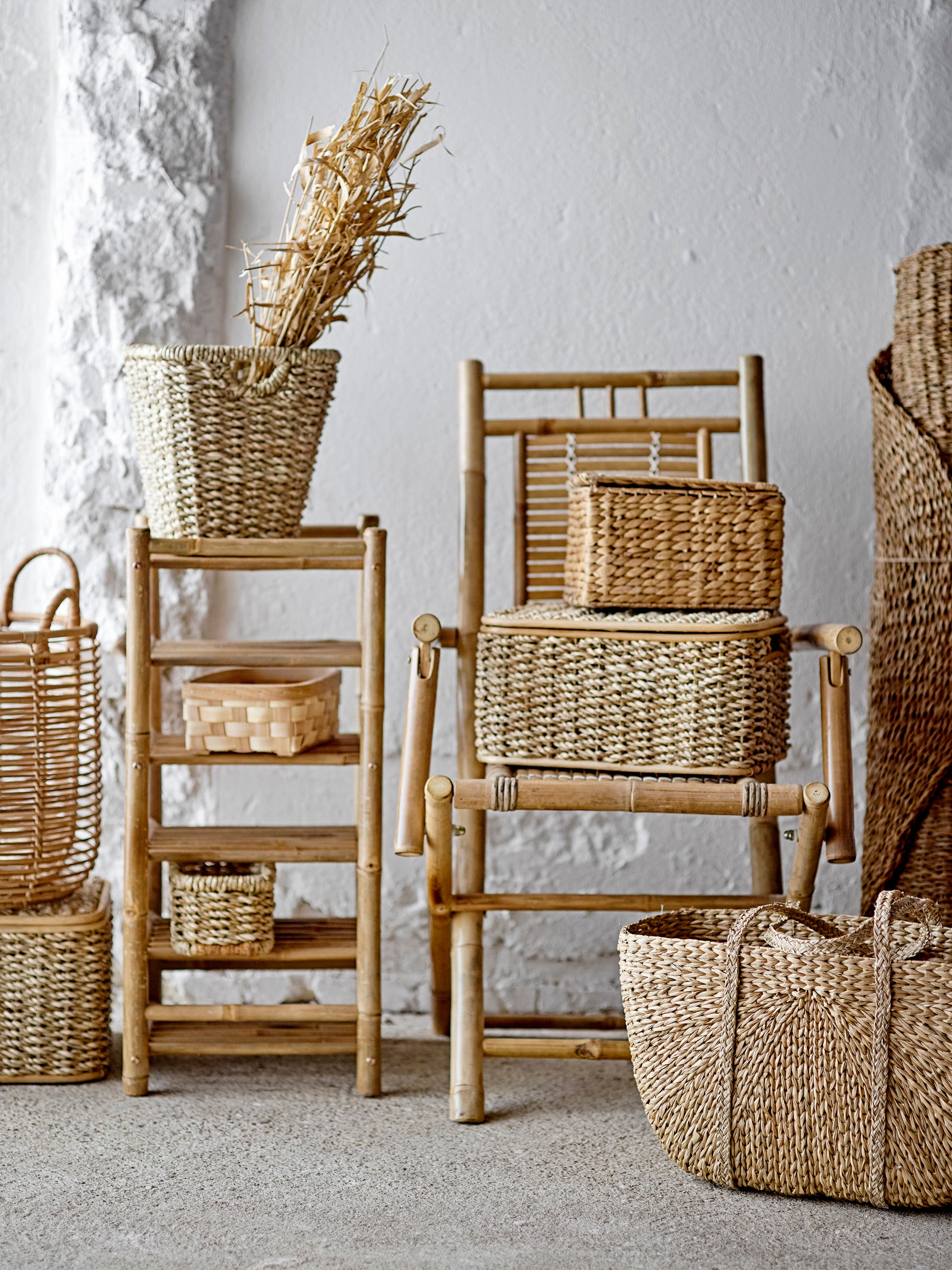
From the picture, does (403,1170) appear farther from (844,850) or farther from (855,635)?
(855,635)

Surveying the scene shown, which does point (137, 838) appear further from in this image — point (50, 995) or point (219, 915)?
point (50, 995)

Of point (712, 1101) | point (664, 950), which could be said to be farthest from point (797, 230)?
point (712, 1101)

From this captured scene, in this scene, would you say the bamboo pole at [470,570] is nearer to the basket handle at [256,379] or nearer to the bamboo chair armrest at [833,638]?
the basket handle at [256,379]

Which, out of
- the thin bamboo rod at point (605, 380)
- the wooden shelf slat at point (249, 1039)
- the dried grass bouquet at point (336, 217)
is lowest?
the wooden shelf slat at point (249, 1039)

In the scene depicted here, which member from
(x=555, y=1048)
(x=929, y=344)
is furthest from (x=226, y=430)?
(x=929, y=344)

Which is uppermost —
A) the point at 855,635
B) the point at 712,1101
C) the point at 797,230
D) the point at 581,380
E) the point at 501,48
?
the point at 501,48

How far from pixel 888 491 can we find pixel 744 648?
502 mm

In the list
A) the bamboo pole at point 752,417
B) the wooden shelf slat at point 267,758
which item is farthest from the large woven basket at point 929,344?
the wooden shelf slat at point 267,758

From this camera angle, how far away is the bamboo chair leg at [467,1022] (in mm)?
1811

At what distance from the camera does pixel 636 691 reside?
1.84 meters

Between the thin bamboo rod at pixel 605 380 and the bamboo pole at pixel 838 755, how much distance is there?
0.58 m

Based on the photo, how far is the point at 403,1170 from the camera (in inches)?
64.9

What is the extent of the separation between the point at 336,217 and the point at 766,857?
120cm

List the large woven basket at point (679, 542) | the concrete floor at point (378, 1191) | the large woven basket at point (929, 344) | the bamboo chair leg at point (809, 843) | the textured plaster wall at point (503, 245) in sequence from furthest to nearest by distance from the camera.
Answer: the textured plaster wall at point (503, 245) < the large woven basket at point (929, 344) < the large woven basket at point (679, 542) < the bamboo chair leg at point (809, 843) < the concrete floor at point (378, 1191)
